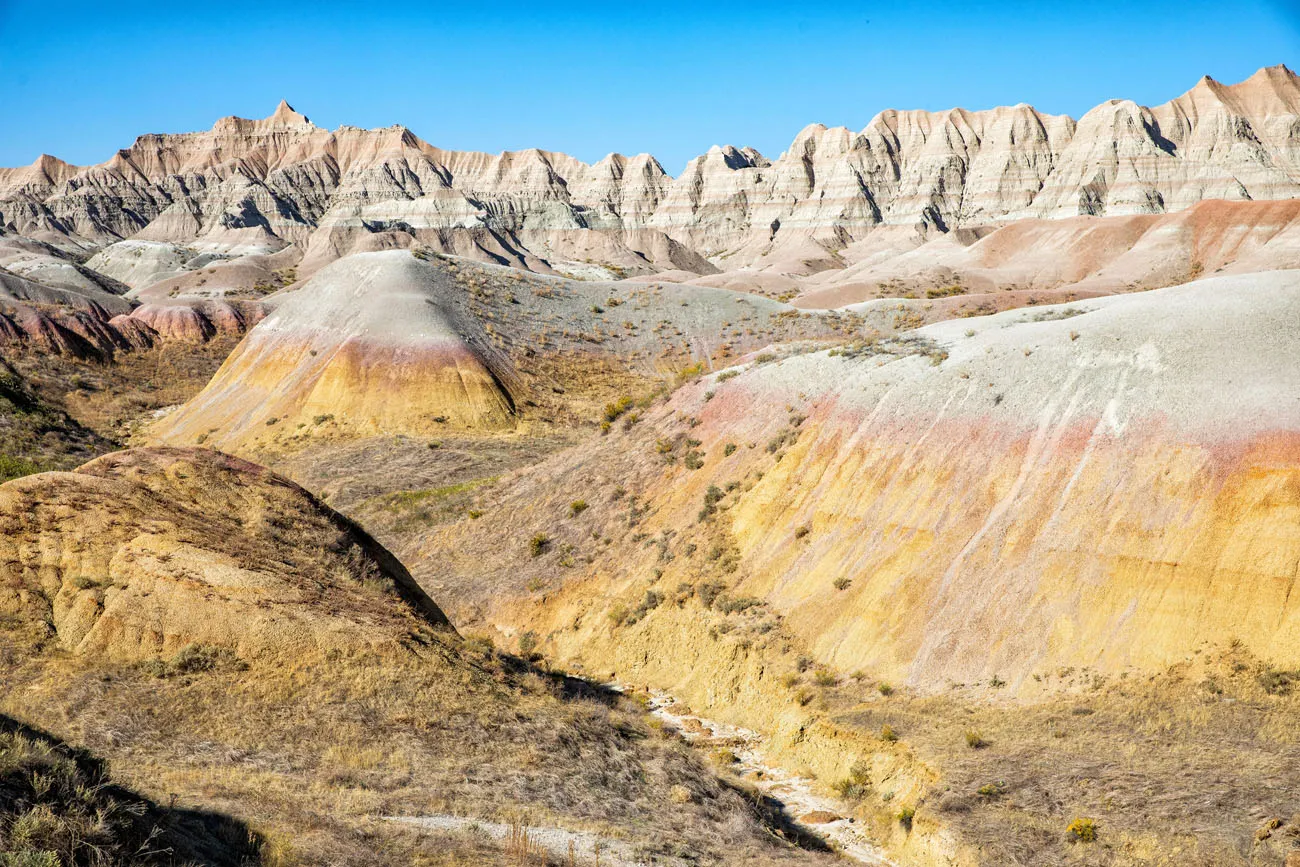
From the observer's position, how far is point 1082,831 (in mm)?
12195

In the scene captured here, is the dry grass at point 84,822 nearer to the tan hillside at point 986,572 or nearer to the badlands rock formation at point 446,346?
the tan hillside at point 986,572

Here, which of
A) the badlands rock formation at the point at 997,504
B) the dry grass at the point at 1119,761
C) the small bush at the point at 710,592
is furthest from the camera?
the small bush at the point at 710,592

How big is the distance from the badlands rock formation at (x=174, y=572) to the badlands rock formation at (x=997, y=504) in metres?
7.58

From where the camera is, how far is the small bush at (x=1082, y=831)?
12.1 meters

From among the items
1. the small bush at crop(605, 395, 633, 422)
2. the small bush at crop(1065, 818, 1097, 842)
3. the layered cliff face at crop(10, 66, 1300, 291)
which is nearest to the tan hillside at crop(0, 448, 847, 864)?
the small bush at crop(1065, 818, 1097, 842)

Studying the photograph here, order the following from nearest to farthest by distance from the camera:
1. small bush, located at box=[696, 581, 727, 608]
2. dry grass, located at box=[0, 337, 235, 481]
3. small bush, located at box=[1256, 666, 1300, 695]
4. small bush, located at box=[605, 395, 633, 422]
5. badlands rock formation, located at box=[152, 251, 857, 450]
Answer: small bush, located at box=[1256, 666, 1300, 695] → small bush, located at box=[696, 581, 727, 608] → small bush, located at box=[605, 395, 633, 422] → dry grass, located at box=[0, 337, 235, 481] → badlands rock formation, located at box=[152, 251, 857, 450]

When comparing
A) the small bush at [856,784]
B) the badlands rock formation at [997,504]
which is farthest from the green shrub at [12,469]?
the small bush at [856,784]

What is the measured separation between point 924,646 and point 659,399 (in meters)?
16.2

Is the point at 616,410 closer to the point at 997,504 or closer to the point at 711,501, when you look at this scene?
the point at 711,501

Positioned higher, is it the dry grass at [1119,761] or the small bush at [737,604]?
the small bush at [737,604]

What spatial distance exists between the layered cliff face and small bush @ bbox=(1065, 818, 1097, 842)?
121115 millimetres

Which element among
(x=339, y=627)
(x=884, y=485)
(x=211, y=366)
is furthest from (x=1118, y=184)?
(x=339, y=627)

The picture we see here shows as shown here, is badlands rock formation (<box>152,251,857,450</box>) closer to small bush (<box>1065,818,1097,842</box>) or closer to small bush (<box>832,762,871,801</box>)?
small bush (<box>832,762,871,801</box>)

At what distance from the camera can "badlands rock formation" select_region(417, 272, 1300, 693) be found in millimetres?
17031
